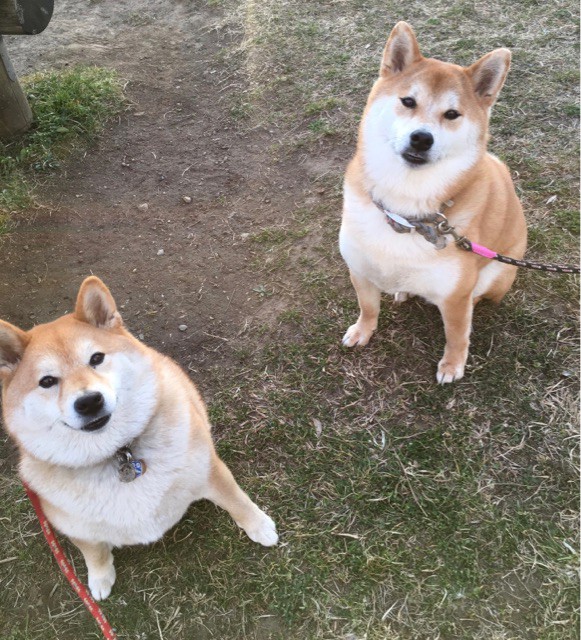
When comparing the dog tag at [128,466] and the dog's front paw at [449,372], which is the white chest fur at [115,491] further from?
the dog's front paw at [449,372]

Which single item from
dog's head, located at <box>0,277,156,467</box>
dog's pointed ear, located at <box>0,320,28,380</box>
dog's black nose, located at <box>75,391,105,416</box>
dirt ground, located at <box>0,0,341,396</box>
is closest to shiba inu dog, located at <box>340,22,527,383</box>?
dirt ground, located at <box>0,0,341,396</box>

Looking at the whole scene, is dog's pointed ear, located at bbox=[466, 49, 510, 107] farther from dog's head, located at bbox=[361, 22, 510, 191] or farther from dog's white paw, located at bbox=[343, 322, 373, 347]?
dog's white paw, located at bbox=[343, 322, 373, 347]

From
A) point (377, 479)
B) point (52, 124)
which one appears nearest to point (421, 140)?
point (377, 479)

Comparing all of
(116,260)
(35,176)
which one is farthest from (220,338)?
(35,176)

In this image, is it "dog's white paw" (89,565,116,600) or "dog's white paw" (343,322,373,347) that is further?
"dog's white paw" (343,322,373,347)

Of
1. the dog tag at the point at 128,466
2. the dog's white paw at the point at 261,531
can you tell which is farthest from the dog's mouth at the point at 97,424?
the dog's white paw at the point at 261,531

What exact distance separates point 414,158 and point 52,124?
3.70m

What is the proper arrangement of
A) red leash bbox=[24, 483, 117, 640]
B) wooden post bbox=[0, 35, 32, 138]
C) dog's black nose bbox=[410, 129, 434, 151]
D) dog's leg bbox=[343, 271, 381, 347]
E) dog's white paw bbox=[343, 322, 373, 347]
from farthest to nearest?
wooden post bbox=[0, 35, 32, 138] → dog's white paw bbox=[343, 322, 373, 347] → dog's leg bbox=[343, 271, 381, 347] → dog's black nose bbox=[410, 129, 434, 151] → red leash bbox=[24, 483, 117, 640]

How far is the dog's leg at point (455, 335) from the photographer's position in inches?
99.9

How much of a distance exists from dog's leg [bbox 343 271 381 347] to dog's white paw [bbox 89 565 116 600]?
1709mm

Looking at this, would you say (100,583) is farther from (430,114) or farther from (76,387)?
(430,114)

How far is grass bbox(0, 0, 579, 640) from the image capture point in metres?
2.25

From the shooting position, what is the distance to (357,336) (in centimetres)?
304

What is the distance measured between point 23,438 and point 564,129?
13.7 ft
